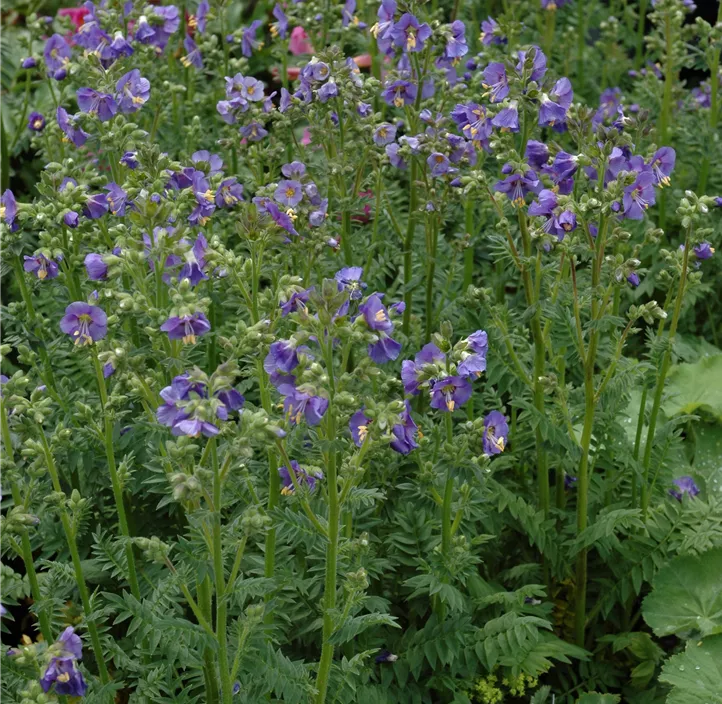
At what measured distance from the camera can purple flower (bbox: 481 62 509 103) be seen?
3.20m

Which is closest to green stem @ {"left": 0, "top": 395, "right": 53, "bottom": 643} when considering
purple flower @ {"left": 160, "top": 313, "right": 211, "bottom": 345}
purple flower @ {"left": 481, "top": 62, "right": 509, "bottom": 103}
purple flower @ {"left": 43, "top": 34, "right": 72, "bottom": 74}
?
purple flower @ {"left": 160, "top": 313, "right": 211, "bottom": 345}

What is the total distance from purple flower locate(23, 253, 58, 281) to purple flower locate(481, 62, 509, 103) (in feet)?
4.60

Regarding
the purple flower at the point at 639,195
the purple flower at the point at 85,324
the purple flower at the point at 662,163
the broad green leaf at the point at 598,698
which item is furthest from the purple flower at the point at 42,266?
the broad green leaf at the point at 598,698

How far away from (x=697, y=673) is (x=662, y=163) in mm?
1547

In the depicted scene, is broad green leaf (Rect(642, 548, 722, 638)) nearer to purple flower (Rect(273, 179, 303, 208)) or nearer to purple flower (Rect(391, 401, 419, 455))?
purple flower (Rect(391, 401, 419, 455))

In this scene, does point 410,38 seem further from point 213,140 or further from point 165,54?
point 165,54

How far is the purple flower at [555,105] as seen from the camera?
10.0 feet

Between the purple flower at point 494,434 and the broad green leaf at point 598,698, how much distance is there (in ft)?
3.09

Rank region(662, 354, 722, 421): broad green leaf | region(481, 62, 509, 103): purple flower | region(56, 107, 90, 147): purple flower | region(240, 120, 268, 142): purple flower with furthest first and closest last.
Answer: region(662, 354, 722, 421): broad green leaf
region(240, 120, 268, 142): purple flower
region(56, 107, 90, 147): purple flower
region(481, 62, 509, 103): purple flower

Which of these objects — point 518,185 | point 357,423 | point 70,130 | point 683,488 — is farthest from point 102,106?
point 683,488

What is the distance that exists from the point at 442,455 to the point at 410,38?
1.53m

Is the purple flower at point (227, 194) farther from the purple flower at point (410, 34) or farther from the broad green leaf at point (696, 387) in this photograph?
the broad green leaf at point (696, 387)

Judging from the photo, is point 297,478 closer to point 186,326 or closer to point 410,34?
point 186,326

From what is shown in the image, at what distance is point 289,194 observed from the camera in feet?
10.7
